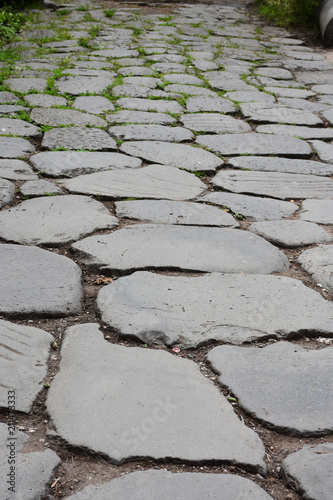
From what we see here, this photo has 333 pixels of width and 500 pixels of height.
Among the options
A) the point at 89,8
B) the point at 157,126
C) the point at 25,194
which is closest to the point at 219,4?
the point at 89,8

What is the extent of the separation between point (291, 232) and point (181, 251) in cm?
53

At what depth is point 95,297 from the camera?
5.97ft

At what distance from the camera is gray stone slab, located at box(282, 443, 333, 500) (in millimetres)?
1138

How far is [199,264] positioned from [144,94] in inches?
106

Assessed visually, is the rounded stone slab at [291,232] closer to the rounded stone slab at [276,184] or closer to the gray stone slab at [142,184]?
the rounded stone slab at [276,184]

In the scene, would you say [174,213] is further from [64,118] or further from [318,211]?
[64,118]

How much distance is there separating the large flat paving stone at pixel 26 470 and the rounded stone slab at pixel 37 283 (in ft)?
1.72

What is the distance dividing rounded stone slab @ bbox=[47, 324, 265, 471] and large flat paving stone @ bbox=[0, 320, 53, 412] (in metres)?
0.05

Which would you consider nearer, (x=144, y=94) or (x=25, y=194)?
(x=25, y=194)

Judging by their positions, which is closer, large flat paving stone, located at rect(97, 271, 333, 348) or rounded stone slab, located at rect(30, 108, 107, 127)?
large flat paving stone, located at rect(97, 271, 333, 348)

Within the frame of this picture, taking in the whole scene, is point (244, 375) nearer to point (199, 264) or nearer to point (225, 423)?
point (225, 423)

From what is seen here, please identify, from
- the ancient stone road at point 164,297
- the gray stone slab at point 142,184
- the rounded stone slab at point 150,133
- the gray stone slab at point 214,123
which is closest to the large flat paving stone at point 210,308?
the ancient stone road at point 164,297

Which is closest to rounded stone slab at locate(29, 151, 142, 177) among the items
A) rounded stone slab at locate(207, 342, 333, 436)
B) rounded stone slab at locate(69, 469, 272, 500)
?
rounded stone slab at locate(207, 342, 333, 436)

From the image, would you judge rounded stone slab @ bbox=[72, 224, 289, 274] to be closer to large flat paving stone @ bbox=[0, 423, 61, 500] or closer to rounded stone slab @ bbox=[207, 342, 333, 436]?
rounded stone slab @ bbox=[207, 342, 333, 436]
